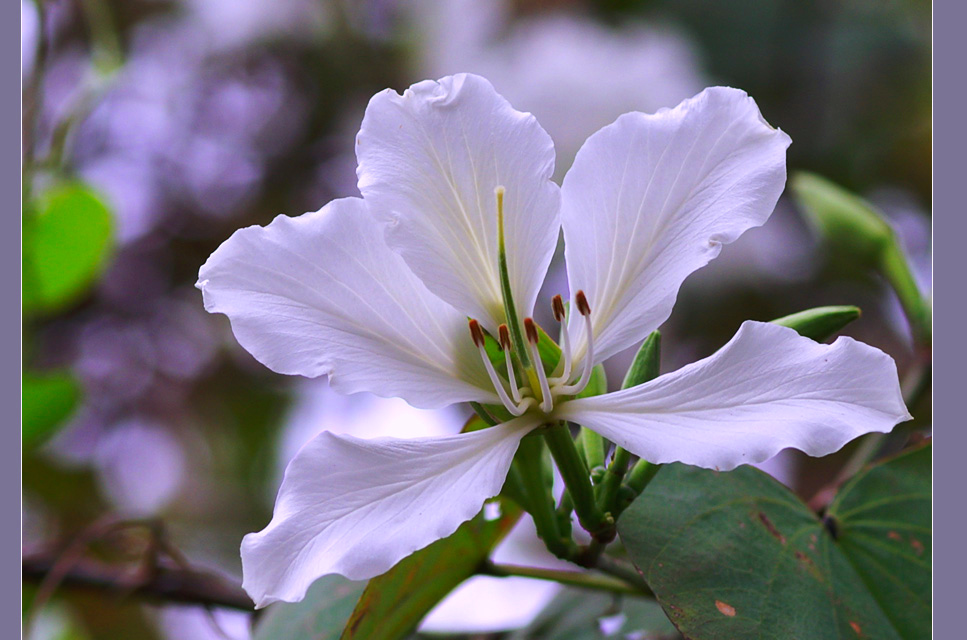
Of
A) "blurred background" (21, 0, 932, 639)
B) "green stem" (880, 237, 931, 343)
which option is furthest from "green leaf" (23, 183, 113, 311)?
"green stem" (880, 237, 931, 343)

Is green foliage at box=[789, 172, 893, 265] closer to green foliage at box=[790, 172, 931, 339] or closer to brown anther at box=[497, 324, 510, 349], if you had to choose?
green foliage at box=[790, 172, 931, 339]

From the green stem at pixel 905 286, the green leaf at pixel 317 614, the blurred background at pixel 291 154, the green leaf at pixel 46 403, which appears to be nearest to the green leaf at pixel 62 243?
the green leaf at pixel 46 403

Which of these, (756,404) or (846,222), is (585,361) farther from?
(846,222)

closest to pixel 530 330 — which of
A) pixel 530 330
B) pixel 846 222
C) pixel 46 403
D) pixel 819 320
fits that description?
pixel 530 330

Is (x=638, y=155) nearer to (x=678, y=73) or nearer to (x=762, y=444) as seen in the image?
(x=762, y=444)

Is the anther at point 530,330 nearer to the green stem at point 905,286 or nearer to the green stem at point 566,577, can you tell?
the green stem at point 566,577
